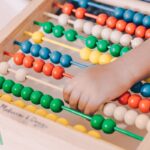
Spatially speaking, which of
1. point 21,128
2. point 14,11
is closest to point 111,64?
point 21,128

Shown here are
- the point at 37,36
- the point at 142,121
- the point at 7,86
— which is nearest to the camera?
the point at 142,121

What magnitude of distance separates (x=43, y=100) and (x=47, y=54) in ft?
0.38

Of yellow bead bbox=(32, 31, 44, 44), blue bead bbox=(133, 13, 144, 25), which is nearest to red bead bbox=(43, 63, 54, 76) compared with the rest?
yellow bead bbox=(32, 31, 44, 44)

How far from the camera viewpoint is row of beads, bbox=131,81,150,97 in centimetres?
76

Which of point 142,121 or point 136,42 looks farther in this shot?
point 136,42

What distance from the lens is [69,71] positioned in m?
0.96

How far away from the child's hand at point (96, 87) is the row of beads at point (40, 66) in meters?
0.09

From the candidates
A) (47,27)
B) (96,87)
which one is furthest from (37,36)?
(96,87)

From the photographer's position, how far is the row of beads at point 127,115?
2.40 feet

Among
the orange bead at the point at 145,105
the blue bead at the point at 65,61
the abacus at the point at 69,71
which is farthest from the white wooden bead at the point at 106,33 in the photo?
the orange bead at the point at 145,105

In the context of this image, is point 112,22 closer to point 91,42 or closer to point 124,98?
point 91,42

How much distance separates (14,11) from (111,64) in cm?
47

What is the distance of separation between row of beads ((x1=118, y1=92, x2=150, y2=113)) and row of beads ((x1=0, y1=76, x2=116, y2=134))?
5cm

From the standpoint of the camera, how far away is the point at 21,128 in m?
0.71
